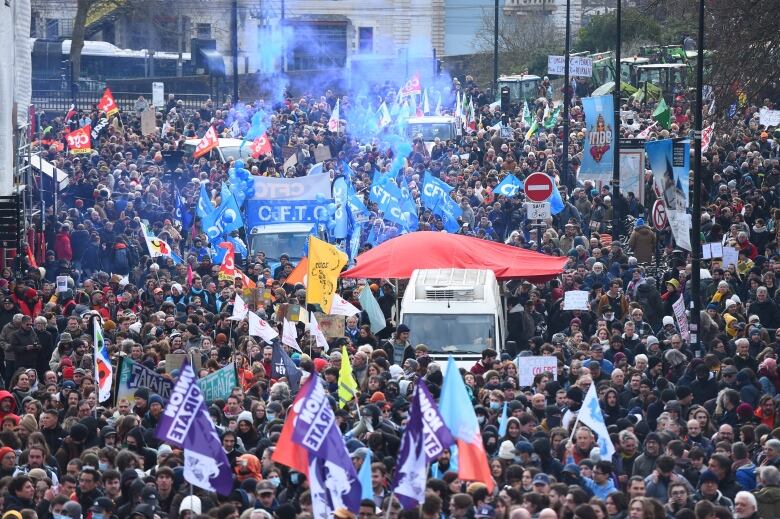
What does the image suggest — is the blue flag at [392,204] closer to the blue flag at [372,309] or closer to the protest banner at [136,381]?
the blue flag at [372,309]

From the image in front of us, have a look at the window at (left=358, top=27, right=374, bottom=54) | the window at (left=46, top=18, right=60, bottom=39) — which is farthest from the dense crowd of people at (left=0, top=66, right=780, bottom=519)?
the window at (left=358, top=27, right=374, bottom=54)

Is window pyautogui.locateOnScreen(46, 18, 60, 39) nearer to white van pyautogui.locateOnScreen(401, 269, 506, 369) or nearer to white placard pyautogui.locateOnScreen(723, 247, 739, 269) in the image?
white placard pyautogui.locateOnScreen(723, 247, 739, 269)

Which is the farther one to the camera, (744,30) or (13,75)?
(13,75)

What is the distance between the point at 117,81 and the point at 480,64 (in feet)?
45.2

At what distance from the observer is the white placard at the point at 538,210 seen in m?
25.2

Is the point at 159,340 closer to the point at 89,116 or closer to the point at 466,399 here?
the point at 466,399

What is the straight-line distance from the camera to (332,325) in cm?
2152

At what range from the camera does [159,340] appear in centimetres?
2000

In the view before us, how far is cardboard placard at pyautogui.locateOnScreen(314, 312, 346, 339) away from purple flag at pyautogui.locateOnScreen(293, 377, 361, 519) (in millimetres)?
9393

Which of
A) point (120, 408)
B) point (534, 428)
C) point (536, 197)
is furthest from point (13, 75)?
point (534, 428)

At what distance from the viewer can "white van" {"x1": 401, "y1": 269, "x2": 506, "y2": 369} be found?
68.5 ft

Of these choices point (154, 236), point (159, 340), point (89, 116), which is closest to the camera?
point (159, 340)

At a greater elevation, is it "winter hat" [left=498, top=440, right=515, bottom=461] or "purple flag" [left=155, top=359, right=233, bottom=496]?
"purple flag" [left=155, top=359, right=233, bottom=496]

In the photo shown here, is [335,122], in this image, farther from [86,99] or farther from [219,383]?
[219,383]
